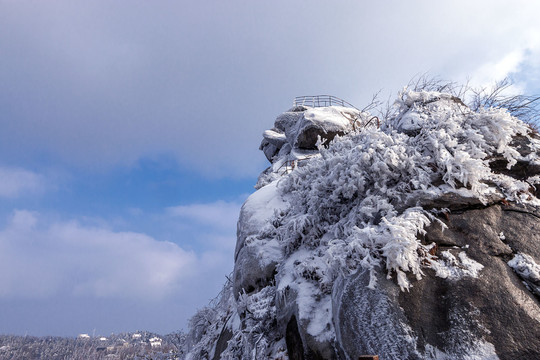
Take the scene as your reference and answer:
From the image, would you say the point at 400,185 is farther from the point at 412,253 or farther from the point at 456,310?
the point at 456,310

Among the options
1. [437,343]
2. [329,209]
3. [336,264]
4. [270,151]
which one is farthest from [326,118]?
[437,343]

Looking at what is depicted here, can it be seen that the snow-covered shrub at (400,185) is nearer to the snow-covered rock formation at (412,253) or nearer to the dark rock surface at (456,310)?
the snow-covered rock formation at (412,253)

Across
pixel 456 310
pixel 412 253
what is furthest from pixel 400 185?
pixel 456 310

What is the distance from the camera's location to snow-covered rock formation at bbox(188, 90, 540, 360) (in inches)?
143

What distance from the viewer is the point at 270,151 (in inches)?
1104

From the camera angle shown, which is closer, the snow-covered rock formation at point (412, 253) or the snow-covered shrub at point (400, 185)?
the snow-covered rock formation at point (412, 253)

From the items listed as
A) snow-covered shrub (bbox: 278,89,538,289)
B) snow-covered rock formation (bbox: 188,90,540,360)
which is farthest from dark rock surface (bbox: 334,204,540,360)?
snow-covered shrub (bbox: 278,89,538,289)

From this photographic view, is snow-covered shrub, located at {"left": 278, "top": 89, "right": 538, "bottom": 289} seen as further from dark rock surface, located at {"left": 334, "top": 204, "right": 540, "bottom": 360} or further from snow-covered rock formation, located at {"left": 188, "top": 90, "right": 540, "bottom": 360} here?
dark rock surface, located at {"left": 334, "top": 204, "right": 540, "bottom": 360}

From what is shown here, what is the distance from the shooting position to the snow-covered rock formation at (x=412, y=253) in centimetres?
362

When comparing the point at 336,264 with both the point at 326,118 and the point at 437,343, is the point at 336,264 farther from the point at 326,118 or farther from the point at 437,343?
the point at 326,118

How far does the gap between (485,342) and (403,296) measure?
90 centimetres

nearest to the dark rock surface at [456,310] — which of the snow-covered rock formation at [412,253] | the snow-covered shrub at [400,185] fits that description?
the snow-covered rock formation at [412,253]

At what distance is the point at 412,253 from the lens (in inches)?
158

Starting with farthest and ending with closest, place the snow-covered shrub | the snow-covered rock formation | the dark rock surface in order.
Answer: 1. the snow-covered shrub
2. the snow-covered rock formation
3. the dark rock surface
